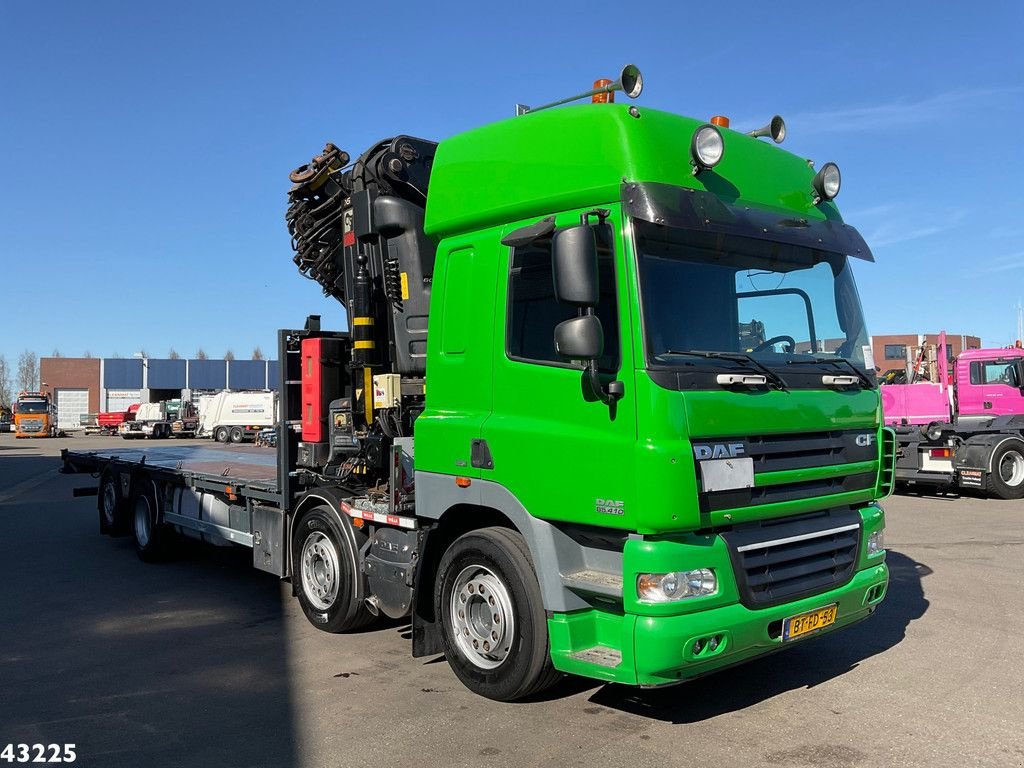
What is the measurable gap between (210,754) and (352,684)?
1.21m

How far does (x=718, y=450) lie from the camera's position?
4.33 metres

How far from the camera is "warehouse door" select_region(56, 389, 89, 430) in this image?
7281cm

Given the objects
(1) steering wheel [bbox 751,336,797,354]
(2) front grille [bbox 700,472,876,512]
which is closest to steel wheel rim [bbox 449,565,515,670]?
(2) front grille [bbox 700,472,876,512]

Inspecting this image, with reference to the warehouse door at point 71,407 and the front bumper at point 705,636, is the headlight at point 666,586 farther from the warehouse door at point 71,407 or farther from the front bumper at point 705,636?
the warehouse door at point 71,407

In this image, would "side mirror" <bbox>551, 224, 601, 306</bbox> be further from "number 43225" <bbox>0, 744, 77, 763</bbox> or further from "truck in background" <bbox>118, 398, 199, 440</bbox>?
"truck in background" <bbox>118, 398, 199, 440</bbox>

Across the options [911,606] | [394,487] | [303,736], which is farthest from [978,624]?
[303,736]

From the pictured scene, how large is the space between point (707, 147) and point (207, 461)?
7.91 metres

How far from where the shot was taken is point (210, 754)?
14.6 feet

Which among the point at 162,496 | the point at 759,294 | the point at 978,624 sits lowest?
the point at 978,624

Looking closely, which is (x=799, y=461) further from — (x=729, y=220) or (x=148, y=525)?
(x=148, y=525)

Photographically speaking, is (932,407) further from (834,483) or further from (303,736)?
(303,736)

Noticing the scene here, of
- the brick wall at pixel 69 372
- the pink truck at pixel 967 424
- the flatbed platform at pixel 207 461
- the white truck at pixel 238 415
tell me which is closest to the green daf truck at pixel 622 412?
the flatbed platform at pixel 207 461

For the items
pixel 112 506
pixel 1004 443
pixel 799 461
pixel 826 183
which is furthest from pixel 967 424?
pixel 112 506

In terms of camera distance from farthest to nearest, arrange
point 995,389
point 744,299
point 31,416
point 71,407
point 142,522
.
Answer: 1. point 71,407
2. point 31,416
3. point 995,389
4. point 142,522
5. point 744,299
